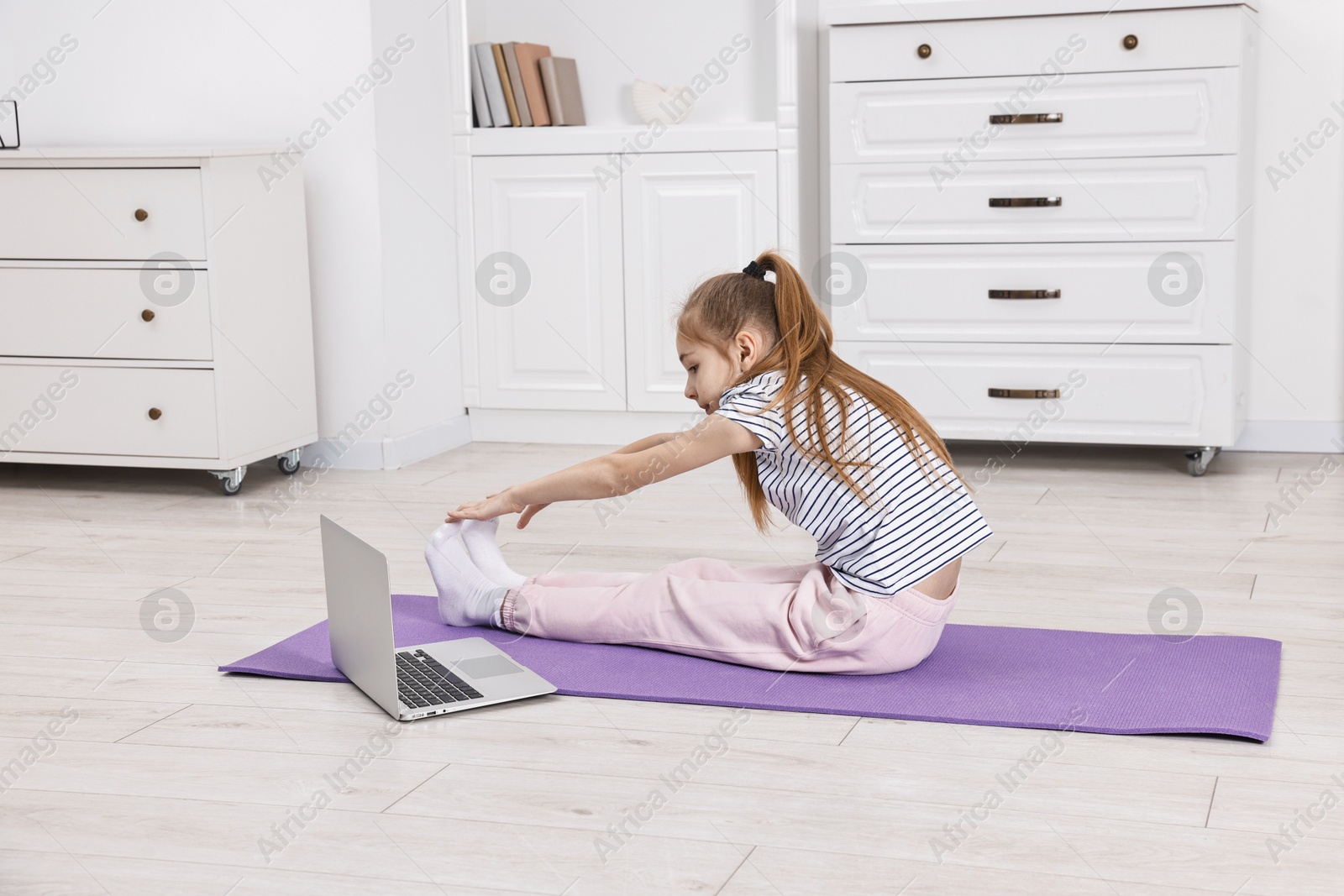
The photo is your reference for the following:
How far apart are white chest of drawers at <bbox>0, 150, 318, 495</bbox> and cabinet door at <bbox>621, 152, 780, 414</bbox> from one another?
2.92ft

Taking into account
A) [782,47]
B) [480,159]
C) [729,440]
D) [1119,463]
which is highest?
[782,47]

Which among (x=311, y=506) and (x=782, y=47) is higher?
(x=782, y=47)

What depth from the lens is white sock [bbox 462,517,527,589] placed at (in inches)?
81.0

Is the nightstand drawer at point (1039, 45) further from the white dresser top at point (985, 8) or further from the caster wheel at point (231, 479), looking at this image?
the caster wheel at point (231, 479)

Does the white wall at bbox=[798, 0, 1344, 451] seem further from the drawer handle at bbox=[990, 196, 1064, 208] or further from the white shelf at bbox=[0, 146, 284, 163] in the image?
the white shelf at bbox=[0, 146, 284, 163]

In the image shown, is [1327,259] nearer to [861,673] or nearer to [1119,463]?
[1119,463]

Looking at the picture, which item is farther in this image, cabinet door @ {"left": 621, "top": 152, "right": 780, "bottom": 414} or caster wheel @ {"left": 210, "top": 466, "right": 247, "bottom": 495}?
cabinet door @ {"left": 621, "top": 152, "right": 780, "bottom": 414}

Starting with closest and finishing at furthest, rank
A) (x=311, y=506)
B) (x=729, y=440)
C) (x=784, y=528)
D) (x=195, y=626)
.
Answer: (x=729, y=440) → (x=195, y=626) → (x=784, y=528) → (x=311, y=506)

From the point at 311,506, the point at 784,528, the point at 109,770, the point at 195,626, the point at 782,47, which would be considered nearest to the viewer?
the point at 109,770

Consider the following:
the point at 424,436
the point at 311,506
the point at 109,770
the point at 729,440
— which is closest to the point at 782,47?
the point at 424,436

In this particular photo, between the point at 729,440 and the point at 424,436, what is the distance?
1925 millimetres

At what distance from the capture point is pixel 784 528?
2762 millimetres

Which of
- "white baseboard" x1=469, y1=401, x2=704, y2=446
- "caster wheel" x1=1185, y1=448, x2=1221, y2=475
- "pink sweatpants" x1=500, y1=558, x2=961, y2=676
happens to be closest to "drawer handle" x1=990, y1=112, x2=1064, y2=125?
"caster wheel" x1=1185, y1=448, x2=1221, y2=475

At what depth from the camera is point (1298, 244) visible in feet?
10.8
